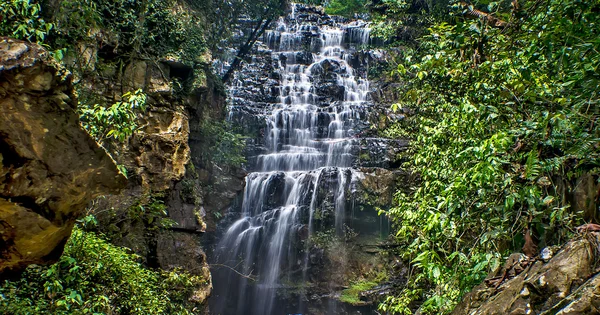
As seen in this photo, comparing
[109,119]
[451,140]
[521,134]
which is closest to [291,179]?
[451,140]

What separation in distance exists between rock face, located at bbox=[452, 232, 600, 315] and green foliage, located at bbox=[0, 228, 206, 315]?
4642mm

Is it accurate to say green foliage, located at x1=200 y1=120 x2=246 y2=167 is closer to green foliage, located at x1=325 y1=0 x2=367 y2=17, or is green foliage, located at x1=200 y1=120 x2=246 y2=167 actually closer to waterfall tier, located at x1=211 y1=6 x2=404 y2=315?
waterfall tier, located at x1=211 y1=6 x2=404 y2=315

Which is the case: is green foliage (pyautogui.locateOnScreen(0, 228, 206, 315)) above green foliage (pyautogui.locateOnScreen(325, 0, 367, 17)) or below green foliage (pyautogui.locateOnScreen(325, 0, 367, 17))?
below

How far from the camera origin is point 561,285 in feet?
8.31

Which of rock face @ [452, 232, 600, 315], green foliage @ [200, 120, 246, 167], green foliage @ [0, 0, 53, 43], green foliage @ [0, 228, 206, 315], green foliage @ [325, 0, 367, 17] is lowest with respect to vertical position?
green foliage @ [0, 228, 206, 315]

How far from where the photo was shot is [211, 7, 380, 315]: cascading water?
1357 cm

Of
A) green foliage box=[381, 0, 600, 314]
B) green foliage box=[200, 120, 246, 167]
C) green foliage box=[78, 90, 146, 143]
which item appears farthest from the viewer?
green foliage box=[200, 120, 246, 167]

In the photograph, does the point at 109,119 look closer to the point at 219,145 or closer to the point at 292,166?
the point at 219,145

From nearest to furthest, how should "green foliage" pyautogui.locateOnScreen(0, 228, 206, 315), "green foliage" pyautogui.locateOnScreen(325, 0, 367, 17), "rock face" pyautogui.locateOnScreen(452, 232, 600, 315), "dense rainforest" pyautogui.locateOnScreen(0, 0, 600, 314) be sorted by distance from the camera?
1. "rock face" pyautogui.locateOnScreen(452, 232, 600, 315)
2. "dense rainforest" pyautogui.locateOnScreen(0, 0, 600, 314)
3. "green foliage" pyautogui.locateOnScreen(0, 228, 206, 315)
4. "green foliage" pyautogui.locateOnScreen(325, 0, 367, 17)

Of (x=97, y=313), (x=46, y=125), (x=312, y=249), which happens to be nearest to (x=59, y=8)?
(x=46, y=125)

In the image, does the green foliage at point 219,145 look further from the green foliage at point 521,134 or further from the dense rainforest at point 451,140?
the green foliage at point 521,134

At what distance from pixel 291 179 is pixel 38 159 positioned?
1199 cm

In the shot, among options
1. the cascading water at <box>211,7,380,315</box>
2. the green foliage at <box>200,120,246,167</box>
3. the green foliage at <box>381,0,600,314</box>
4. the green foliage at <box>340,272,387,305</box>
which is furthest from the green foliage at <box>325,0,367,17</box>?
the green foliage at <box>381,0,600,314</box>

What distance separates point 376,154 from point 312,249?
446 cm
